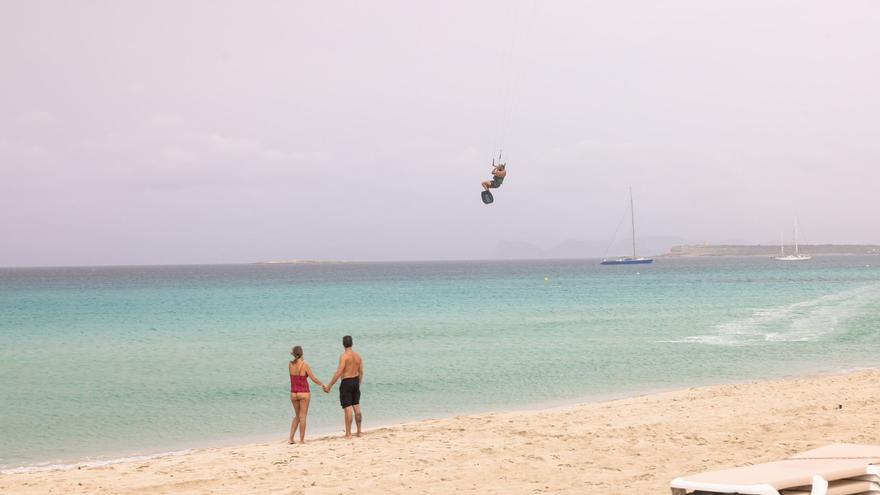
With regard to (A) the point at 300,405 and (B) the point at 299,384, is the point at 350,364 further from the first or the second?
(A) the point at 300,405

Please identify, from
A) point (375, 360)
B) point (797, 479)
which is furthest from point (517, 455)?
point (375, 360)

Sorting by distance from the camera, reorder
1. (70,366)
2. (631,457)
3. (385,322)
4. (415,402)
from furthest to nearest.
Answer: (385,322) → (70,366) → (415,402) → (631,457)

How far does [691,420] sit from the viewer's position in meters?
12.9

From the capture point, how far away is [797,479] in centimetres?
603

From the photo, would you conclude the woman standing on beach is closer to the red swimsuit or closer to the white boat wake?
the red swimsuit

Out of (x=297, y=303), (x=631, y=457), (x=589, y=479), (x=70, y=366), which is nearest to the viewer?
(x=589, y=479)

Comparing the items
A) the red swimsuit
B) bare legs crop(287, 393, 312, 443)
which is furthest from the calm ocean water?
the red swimsuit

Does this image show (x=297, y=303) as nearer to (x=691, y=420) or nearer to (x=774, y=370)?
(x=774, y=370)

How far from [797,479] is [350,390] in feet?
25.0

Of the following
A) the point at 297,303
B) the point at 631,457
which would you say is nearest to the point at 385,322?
the point at 297,303

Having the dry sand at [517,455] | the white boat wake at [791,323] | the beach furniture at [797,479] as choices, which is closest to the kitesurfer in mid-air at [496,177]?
the dry sand at [517,455]

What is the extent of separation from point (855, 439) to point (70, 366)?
80.7 feet

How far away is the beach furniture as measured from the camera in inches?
235

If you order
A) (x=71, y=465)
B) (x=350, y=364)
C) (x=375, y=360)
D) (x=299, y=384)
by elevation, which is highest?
(x=350, y=364)
